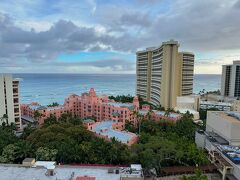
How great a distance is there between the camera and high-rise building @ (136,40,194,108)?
7295 cm

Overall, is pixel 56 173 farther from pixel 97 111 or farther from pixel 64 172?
pixel 97 111

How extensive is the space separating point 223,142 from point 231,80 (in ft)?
233

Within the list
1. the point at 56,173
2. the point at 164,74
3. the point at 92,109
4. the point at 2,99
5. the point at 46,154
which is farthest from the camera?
the point at 164,74

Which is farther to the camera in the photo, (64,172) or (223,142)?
(223,142)

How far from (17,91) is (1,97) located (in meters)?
4.35

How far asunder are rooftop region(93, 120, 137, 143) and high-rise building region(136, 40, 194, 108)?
31167 mm

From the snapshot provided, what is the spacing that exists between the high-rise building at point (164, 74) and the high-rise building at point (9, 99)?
4471 centimetres

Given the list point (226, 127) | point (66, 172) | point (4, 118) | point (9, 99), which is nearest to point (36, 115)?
point (4, 118)

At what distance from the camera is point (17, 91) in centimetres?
5778

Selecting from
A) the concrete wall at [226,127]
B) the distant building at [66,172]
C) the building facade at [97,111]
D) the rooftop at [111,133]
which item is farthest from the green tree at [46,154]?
the concrete wall at [226,127]

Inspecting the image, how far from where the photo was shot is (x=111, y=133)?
4488cm

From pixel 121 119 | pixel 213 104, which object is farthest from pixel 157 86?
pixel 121 119

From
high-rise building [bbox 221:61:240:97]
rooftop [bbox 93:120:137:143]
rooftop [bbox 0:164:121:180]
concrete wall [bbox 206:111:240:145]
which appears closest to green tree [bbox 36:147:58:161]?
rooftop [bbox 0:164:121:180]

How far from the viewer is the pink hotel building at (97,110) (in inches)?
2227
